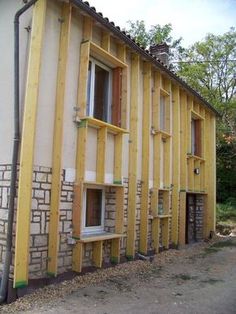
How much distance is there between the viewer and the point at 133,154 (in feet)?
28.5

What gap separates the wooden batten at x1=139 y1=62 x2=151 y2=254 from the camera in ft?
29.2

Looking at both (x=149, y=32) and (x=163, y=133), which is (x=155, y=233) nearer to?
(x=163, y=133)

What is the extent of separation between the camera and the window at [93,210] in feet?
24.4

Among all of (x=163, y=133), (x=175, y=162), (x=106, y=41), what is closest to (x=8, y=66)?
(x=106, y=41)

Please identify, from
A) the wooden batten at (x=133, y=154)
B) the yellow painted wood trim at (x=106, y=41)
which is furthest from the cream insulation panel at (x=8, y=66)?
the wooden batten at (x=133, y=154)

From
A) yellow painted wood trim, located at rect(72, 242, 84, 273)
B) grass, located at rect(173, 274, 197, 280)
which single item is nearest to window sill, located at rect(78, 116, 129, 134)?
yellow painted wood trim, located at rect(72, 242, 84, 273)

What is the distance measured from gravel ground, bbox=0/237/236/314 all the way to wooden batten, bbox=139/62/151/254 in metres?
0.66

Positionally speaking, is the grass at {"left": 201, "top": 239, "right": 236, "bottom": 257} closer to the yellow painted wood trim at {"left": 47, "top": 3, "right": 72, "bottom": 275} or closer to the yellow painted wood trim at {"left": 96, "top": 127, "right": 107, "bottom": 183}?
the yellow painted wood trim at {"left": 96, "top": 127, "right": 107, "bottom": 183}

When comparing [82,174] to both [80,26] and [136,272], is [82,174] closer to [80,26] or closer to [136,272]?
[136,272]

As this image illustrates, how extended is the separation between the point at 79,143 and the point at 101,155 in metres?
0.67

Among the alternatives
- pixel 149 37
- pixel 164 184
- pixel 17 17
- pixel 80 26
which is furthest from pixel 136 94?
pixel 149 37

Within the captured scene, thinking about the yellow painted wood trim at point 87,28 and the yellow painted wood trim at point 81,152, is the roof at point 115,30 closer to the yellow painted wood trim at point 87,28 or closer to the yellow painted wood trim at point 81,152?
the yellow painted wood trim at point 87,28

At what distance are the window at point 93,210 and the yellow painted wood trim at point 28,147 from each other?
5.95 feet

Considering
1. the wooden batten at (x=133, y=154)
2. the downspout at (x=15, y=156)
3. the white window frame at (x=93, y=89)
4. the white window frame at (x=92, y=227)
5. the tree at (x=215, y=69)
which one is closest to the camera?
the downspout at (x=15, y=156)
